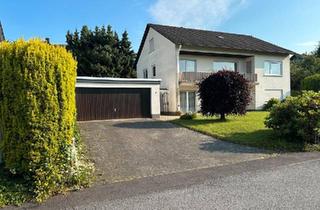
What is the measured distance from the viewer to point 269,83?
90.3 ft

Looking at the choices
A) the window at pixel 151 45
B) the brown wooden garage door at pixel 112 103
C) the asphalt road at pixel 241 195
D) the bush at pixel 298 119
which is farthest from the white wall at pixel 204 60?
the asphalt road at pixel 241 195

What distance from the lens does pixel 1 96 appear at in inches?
246

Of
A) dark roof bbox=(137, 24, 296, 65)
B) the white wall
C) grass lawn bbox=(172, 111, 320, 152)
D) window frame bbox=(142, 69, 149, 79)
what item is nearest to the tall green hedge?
grass lawn bbox=(172, 111, 320, 152)

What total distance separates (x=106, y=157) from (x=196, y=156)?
2.76 metres

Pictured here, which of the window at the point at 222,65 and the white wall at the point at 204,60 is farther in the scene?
the window at the point at 222,65

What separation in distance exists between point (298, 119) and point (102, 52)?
969 inches

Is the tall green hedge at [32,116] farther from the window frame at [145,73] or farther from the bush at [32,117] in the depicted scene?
the window frame at [145,73]

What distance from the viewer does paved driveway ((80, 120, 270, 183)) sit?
7.77 m

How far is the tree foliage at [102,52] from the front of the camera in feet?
104

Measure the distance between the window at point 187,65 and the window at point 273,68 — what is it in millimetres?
7321

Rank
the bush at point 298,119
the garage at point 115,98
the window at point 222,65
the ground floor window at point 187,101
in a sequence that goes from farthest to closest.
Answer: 1. the window at point 222,65
2. the ground floor window at point 187,101
3. the garage at point 115,98
4. the bush at point 298,119

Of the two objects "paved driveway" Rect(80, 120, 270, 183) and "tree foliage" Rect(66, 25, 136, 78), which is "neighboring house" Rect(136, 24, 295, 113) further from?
"paved driveway" Rect(80, 120, 270, 183)

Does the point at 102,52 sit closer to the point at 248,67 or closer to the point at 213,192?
the point at 248,67

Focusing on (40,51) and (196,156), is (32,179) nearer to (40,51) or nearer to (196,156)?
(40,51)
